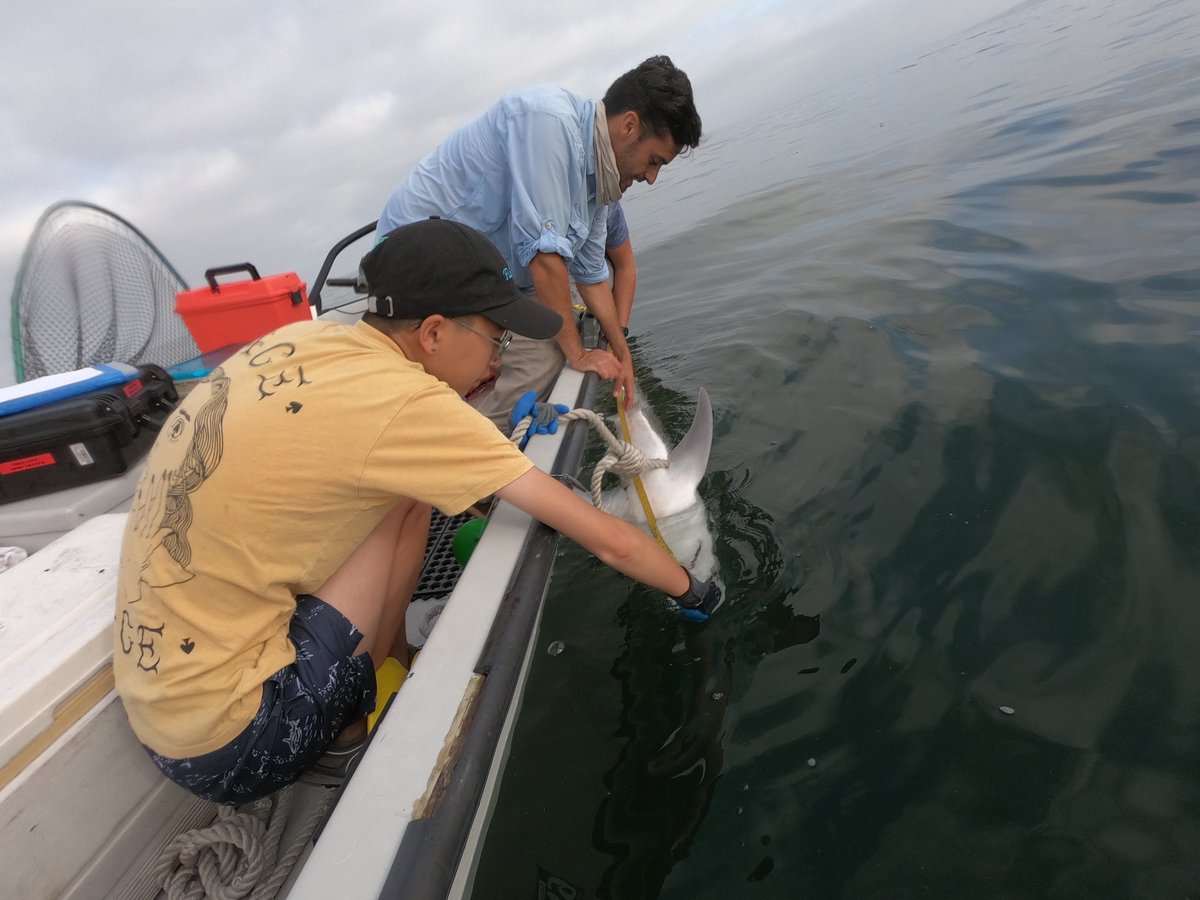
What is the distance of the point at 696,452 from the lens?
296 cm

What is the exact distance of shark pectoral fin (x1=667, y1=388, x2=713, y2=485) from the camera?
116 inches

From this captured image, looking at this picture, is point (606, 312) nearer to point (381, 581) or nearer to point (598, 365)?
point (598, 365)

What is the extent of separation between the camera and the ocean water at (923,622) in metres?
1.70

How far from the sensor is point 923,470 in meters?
3.02

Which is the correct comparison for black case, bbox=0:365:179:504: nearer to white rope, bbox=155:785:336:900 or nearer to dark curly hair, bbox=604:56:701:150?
white rope, bbox=155:785:336:900

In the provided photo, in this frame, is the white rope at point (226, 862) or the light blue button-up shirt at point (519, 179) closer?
the white rope at point (226, 862)

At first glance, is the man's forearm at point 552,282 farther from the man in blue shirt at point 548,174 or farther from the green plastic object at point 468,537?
the green plastic object at point 468,537

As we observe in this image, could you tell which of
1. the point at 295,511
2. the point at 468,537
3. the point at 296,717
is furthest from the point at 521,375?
the point at 296,717

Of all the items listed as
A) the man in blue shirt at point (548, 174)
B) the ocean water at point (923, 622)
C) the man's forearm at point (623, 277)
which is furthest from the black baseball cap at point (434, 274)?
the man's forearm at point (623, 277)

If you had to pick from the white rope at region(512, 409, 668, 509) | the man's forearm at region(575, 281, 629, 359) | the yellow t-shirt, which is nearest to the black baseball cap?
the yellow t-shirt

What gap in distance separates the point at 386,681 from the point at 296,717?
451mm

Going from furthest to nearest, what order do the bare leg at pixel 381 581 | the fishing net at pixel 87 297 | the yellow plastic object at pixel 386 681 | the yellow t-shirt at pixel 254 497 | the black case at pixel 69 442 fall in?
1. the fishing net at pixel 87 297
2. the black case at pixel 69 442
3. the yellow plastic object at pixel 386 681
4. the bare leg at pixel 381 581
5. the yellow t-shirt at pixel 254 497

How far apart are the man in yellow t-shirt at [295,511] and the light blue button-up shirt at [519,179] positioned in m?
1.40

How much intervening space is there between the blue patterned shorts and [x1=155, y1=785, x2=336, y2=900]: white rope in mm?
85
